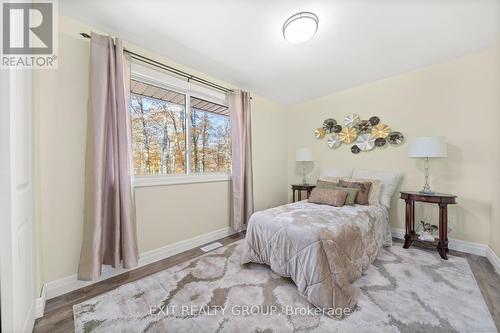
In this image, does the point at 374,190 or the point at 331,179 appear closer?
the point at 374,190

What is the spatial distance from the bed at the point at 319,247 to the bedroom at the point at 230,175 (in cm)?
2

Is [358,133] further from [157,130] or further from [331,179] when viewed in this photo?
[157,130]

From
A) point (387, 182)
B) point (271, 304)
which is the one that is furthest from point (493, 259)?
point (271, 304)

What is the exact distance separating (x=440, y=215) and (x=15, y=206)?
3.70m

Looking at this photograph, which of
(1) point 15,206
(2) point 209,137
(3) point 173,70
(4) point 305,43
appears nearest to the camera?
(1) point 15,206

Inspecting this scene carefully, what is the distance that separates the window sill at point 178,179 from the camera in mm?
2199

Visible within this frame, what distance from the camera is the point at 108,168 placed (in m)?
1.84

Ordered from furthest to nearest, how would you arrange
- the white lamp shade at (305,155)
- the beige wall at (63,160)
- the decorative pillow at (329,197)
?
the white lamp shade at (305,155), the decorative pillow at (329,197), the beige wall at (63,160)

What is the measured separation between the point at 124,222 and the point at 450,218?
385cm

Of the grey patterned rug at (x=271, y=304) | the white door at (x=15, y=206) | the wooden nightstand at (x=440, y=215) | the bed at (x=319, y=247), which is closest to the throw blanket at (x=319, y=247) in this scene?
the bed at (x=319, y=247)

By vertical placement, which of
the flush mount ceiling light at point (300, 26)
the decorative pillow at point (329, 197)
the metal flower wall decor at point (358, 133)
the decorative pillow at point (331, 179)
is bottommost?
the decorative pillow at point (329, 197)

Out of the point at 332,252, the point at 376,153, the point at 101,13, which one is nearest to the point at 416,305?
the point at 332,252

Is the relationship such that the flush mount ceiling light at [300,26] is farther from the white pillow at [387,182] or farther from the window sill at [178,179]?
the white pillow at [387,182]

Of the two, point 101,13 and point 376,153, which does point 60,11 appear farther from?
point 376,153
